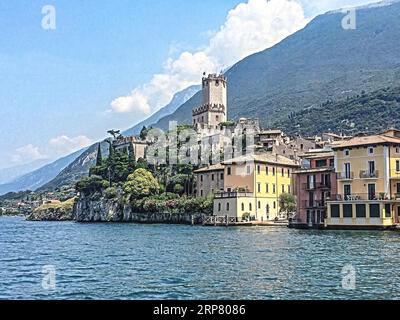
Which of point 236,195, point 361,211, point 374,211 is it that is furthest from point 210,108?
Result: point 374,211

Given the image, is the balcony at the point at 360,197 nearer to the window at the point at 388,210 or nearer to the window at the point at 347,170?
the window at the point at 388,210

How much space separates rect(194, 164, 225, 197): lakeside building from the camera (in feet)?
224

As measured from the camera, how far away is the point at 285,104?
162 meters

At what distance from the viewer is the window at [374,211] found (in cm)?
4372

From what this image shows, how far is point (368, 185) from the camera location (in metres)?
45.8

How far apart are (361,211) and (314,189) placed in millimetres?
6728

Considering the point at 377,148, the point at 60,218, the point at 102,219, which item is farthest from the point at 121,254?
the point at 60,218

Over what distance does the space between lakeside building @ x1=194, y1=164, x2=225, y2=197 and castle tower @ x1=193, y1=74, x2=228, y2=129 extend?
1365 inches

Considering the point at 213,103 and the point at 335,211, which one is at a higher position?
the point at 213,103

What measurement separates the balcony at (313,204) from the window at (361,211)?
4753mm

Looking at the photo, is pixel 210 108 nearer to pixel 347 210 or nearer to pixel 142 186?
pixel 142 186

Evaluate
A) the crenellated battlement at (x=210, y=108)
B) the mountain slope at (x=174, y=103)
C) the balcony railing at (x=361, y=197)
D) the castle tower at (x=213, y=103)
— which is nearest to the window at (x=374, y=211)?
the balcony railing at (x=361, y=197)
